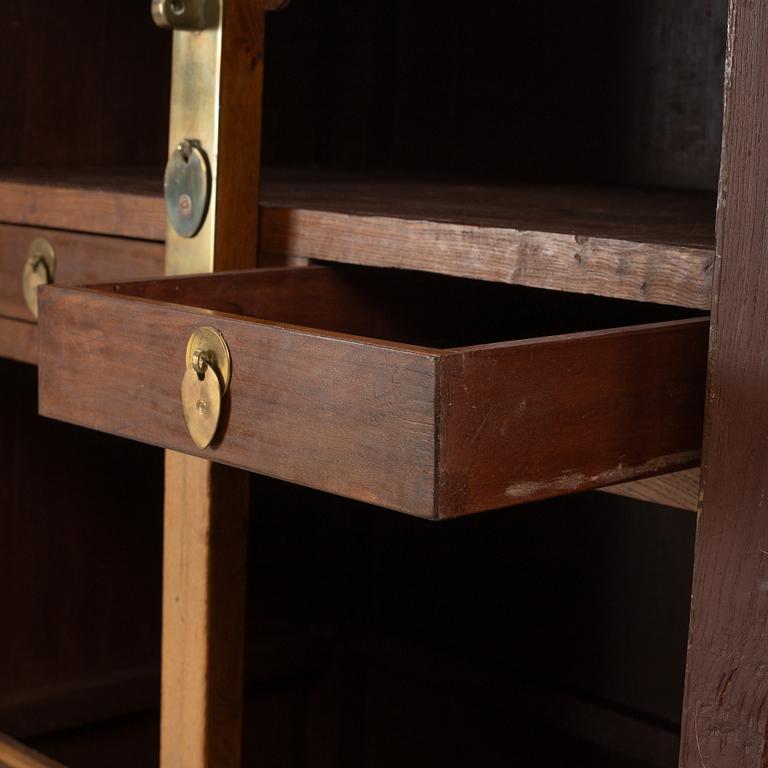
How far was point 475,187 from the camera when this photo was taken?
Result: 1.33 m

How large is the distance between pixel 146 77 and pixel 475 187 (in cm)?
51

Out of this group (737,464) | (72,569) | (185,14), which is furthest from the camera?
(72,569)

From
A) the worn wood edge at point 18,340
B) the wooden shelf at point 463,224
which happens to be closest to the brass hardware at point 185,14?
the wooden shelf at point 463,224

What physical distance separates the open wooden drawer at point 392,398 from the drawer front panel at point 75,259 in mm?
246

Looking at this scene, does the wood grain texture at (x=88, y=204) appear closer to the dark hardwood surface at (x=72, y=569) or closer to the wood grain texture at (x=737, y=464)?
the dark hardwood surface at (x=72, y=569)

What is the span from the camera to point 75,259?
120 cm

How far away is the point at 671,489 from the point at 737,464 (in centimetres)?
7

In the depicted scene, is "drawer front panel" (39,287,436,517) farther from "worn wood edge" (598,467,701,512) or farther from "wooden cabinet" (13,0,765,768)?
"worn wood edge" (598,467,701,512)

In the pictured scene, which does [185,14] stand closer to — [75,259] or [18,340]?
[75,259]

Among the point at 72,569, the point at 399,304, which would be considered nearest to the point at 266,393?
the point at 399,304

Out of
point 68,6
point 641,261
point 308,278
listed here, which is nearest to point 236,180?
point 308,278

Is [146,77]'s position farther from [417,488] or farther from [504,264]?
[417,488]

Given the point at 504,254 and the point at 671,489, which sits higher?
the point at 504,254

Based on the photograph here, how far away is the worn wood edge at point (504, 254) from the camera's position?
76 centimetres
